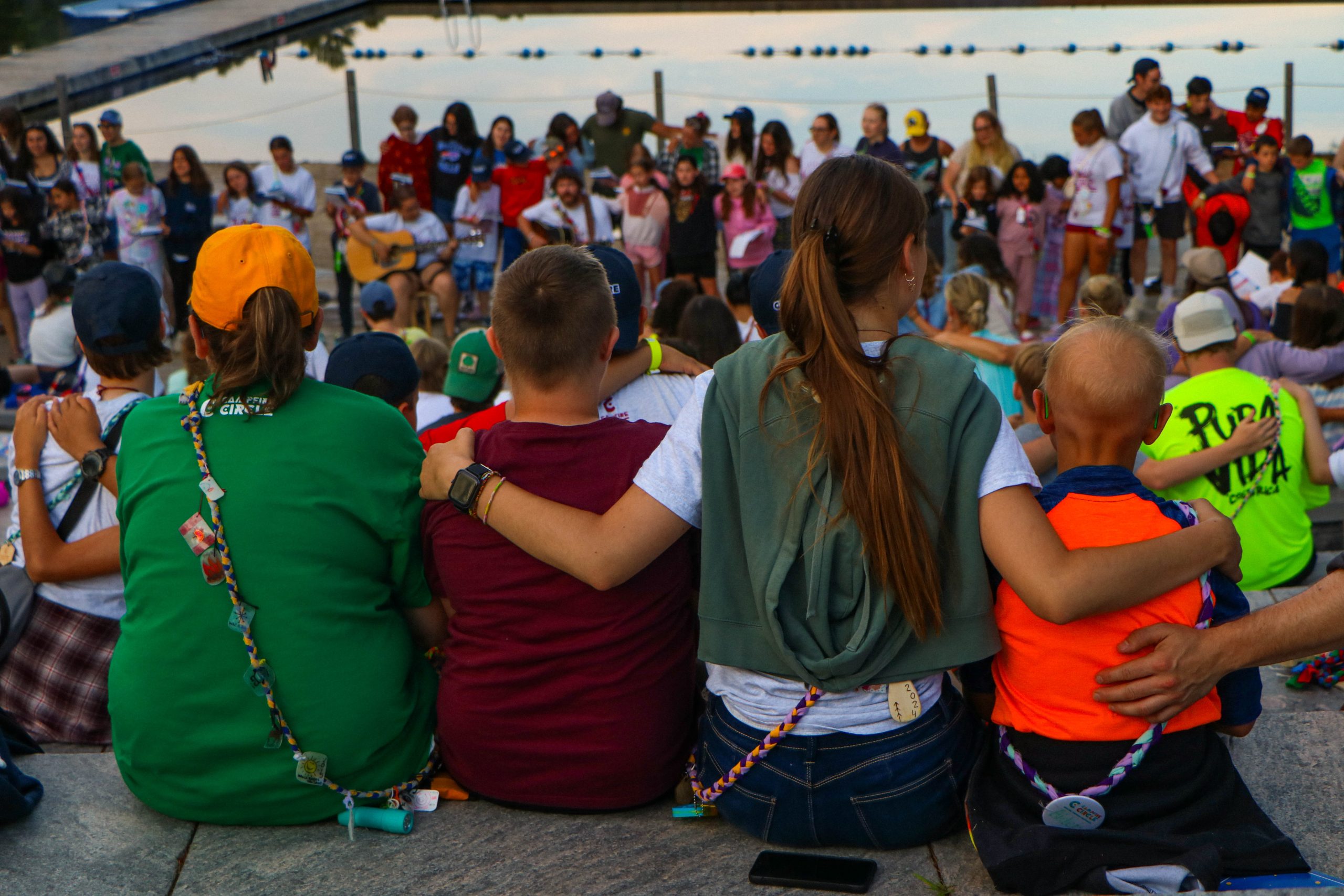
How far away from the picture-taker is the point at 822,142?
33.2 ft

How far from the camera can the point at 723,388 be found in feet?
6.81

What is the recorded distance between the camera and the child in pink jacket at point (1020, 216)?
369 inches

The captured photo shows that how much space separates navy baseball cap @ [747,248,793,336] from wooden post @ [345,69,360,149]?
427 inches

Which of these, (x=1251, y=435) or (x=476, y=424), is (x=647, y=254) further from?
(x=476, y=424)

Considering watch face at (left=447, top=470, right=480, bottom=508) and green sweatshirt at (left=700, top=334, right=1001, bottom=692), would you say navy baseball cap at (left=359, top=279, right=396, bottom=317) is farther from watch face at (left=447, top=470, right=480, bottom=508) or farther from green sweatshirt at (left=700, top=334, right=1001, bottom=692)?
green sweatshirt at (left=700, top=334, right=1001, bottom=692)

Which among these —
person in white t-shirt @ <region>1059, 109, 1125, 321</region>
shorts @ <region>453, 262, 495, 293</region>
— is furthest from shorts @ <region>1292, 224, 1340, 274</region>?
shorts @ <region>453, 262, 495, 293</region>

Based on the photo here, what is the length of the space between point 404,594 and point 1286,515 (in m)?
3.20

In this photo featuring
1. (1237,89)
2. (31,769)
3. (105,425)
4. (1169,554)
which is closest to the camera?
(1169,554)

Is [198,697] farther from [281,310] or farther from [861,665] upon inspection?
[861,665]

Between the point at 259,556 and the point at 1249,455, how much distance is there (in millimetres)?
3207

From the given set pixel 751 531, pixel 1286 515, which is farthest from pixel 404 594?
pixel 1286 515

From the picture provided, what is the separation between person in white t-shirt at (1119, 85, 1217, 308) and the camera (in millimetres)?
9555

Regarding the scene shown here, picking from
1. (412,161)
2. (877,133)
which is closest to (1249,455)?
(877,133)

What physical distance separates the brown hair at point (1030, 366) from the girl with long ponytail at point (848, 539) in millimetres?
1549
